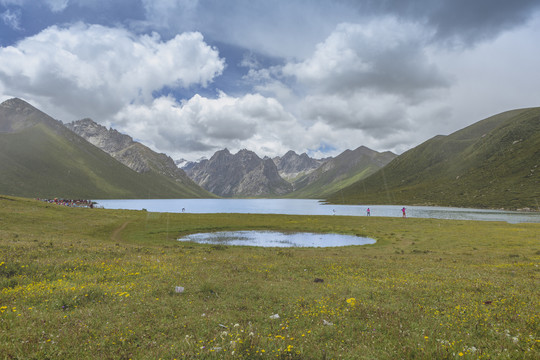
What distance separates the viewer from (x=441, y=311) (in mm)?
13008

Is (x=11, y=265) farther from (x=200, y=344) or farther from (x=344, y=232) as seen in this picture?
(x=344, y=232)

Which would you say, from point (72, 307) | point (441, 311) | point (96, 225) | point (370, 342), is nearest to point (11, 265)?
point (72, 307)

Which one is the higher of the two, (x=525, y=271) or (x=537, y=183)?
(x=537, y=183)

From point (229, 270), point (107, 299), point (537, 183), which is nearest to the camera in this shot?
point (107, 299)

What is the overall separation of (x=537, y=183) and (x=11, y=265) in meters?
278

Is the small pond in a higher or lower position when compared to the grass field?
lower

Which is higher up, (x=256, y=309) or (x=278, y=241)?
(x=256, y=309)

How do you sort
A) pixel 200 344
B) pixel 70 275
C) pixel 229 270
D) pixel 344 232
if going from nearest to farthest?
pixel 200 344 < pixel 70 275 < pixel 229 270 < pixel 344 232

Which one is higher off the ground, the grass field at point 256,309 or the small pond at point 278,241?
the grass field at point 256,309

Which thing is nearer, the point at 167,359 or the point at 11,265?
the point at 167,359

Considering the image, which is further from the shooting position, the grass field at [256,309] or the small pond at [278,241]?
the small pond at [278,241]

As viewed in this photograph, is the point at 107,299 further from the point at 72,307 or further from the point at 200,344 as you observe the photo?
the point at 200,344

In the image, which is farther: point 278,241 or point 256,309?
point 278,241

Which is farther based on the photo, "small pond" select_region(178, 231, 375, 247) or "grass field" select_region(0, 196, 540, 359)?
"small pond" select_region(178, 231, 375, 247)
